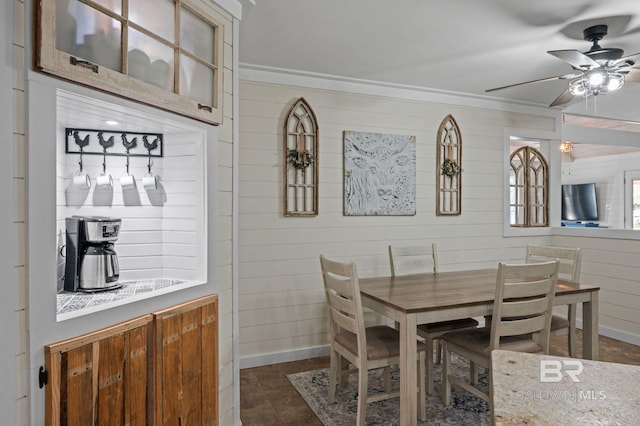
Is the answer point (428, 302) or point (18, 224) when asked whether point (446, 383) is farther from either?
point (18, 224)

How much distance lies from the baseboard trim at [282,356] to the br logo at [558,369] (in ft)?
8.99

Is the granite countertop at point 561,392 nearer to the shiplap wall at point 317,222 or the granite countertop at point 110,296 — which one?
the granite countertop at point 110,296

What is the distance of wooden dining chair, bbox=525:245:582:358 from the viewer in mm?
3068

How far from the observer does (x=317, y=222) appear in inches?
145

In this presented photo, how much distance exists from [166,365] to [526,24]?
2962 mm

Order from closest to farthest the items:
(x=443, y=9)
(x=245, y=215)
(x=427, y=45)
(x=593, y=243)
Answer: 1. (x=443, y=9)
2. (x=427, y=45)
3. (x=245, y=215)
4. (x=593, y=243)

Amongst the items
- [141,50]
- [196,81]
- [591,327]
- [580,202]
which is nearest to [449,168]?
[591,327]

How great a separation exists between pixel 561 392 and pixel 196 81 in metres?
1.93

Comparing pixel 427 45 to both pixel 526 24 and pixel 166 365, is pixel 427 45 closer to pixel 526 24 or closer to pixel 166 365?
pixel 526 24

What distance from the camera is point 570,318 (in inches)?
125

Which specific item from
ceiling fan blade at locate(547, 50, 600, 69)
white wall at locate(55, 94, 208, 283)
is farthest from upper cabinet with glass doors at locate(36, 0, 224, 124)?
ceiling fan blade at locate(547, 50, 600, 69)

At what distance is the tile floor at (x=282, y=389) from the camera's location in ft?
8.63

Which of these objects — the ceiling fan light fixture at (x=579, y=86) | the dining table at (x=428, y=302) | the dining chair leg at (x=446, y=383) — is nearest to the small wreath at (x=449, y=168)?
the dining table at (x=428, y=302)

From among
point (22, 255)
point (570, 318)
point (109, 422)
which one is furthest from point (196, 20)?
point (570, 318)
